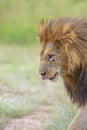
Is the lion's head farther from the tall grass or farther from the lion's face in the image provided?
the tall grass

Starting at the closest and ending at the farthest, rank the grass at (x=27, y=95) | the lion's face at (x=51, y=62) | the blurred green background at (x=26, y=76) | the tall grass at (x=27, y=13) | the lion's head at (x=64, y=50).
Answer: the lion's head at (x=64, y=50)
the lion's face at (x=51, y=62)
the grass at (x=27, y=95)
the blurred green background at (x=26, y=76)
the tall grass at (x=27, y=13)

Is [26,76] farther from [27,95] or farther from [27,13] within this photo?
[27,13]

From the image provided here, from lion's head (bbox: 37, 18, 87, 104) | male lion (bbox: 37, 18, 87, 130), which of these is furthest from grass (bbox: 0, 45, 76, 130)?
lion's head (bbox: 37, 18, 87, 104)

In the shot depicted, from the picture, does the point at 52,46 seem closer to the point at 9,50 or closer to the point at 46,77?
the point at 46,77

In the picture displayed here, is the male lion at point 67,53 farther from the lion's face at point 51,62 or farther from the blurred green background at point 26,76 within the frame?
the blurred green background at point 26,76

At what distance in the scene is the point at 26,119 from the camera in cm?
670

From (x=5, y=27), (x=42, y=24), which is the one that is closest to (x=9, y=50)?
(x=5, y=27)

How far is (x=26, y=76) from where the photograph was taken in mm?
10273

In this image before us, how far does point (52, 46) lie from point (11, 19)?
13.0 metres

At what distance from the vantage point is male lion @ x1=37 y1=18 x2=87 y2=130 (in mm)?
5148

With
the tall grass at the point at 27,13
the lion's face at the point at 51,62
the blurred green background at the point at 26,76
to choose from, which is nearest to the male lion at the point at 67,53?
the lion's face at the point at 51,62

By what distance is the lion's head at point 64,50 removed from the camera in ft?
16.9

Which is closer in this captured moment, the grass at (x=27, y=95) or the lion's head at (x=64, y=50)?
the lion's head at (x=64, y=50)

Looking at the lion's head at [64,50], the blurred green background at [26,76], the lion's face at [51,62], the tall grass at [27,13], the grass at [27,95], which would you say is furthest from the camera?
the tall grass at [27,13]
